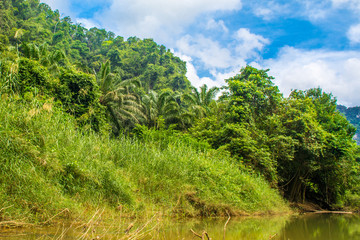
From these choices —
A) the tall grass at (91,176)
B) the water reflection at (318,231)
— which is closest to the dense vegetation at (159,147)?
the tall grass at (91,176)

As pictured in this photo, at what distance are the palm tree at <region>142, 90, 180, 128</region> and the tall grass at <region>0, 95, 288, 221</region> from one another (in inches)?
411

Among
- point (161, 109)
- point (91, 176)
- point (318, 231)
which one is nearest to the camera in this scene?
point (91, 176)

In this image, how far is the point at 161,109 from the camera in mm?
20828

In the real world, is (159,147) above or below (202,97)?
below

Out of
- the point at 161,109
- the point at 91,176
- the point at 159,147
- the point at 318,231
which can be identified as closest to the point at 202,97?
the point at 161,109

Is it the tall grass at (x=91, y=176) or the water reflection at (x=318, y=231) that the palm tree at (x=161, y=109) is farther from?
the water reflection at (x=318, y=231)

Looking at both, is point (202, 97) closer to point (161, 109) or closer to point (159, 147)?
point (161, 109)

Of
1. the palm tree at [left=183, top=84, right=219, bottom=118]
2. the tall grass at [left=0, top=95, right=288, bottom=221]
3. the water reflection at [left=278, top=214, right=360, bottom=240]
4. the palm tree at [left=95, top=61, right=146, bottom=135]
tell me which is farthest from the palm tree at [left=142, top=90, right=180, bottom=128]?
the water reflection at [left=278, top=214, right=360, bottom=240]

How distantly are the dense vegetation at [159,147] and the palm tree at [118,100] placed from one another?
8 centimetres

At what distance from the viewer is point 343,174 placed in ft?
53.4

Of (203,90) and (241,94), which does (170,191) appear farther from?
(203,90)

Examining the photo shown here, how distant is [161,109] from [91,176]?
14.7 meters

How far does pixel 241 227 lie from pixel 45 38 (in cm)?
3775

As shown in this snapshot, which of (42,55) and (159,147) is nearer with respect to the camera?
(159,147)
